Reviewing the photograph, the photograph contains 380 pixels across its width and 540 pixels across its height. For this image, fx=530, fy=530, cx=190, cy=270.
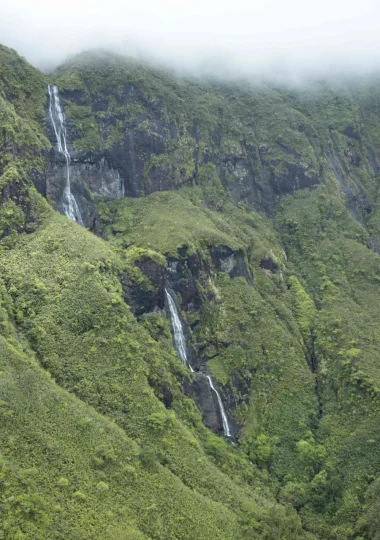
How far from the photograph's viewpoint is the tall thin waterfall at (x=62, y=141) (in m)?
76.3

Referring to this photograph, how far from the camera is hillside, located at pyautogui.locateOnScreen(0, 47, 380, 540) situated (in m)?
45.7

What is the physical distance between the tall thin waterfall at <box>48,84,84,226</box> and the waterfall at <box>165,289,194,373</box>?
19059mm

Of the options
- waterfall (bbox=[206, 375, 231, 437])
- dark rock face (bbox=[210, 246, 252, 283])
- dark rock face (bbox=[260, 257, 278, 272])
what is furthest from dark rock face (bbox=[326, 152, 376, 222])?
waterfall (bbox=[206, 375, 231, 437])

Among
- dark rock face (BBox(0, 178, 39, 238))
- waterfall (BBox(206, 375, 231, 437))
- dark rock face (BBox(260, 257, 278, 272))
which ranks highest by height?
dark rock face (BBox(0, 178, 39, 238))

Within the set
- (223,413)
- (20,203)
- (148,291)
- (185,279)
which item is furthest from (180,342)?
(20,203)

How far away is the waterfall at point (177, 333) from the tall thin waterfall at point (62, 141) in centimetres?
1906

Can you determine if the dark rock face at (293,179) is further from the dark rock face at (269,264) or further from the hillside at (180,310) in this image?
the dark rock face at (269,264)

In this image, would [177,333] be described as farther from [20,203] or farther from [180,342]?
[20,203]

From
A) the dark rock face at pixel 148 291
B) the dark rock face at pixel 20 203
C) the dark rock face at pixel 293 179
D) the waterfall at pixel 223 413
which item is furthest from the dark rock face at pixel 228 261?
the dark rock face at pixel 293 179

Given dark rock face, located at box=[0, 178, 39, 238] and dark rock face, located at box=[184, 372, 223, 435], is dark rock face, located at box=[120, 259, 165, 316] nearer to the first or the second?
dark rock face, located at box=[184, 372, 223, 435]

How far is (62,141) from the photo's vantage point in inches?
3196

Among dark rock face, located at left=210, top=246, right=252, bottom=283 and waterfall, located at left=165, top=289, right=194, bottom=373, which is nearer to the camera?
waterfall, located at left=165, top=289, right=194, bottom=373

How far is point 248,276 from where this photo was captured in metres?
80.0

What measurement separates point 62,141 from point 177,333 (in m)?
35.7
